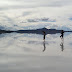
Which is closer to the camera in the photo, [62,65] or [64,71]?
[64,71]

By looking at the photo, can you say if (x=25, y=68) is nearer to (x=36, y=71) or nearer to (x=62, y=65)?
(x=36, y=71)

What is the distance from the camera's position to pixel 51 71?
1472 centimetres

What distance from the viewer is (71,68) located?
1545 cm

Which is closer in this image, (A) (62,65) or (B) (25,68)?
(B) (25,68)

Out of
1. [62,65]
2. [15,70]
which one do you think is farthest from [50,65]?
[15,70]

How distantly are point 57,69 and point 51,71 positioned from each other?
29.3 inches

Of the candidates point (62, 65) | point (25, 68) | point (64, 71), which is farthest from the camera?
point (62, 65)

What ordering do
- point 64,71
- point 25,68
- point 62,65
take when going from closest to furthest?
1. point 64,71
2. point 25,68
3. point 62,65

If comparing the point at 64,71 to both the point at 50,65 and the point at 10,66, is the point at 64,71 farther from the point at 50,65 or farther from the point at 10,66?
the point at 10,66

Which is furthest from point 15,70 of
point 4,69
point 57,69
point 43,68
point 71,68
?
point 71,68

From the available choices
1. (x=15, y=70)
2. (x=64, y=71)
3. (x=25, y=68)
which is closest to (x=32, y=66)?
(x=25, y=68)

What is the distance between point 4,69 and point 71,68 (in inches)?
214

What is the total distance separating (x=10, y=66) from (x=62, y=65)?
14.9 feet

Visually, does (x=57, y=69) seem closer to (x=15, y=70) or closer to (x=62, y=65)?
(x=62, y=65)
